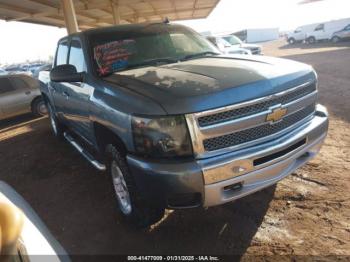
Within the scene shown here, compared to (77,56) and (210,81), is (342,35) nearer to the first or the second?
(77,56)

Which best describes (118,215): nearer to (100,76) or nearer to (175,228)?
(175,228)

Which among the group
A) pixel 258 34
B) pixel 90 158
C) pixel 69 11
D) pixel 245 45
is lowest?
pixel 258 34

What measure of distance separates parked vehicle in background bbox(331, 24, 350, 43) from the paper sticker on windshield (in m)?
30.9

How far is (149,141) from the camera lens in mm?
2777

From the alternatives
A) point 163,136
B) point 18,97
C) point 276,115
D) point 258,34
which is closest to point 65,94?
point 163,136

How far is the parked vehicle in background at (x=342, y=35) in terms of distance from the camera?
2994cm

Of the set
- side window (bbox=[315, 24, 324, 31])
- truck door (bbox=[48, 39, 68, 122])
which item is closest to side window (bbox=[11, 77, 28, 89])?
truck door (bbox=[48, 39, 68, 122])

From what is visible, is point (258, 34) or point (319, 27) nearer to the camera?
point (319, 27)

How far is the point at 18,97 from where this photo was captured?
10.8 metres

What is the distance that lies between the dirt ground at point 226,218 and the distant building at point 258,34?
47.2 m

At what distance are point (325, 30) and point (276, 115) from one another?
115ft

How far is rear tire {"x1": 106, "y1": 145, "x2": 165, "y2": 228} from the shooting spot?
3.09 metres

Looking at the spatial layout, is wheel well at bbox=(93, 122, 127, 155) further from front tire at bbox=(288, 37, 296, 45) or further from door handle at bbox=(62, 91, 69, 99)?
front tire at bbox=(288, 37, 296, 45)

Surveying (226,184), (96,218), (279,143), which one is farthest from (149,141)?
(96,218)
